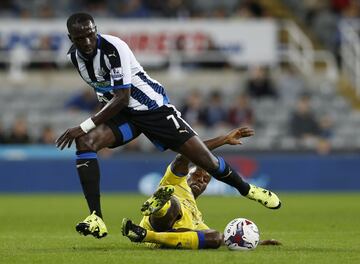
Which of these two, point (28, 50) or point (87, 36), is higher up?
point (28, 50)

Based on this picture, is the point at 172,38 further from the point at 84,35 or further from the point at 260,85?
the point at 84,35

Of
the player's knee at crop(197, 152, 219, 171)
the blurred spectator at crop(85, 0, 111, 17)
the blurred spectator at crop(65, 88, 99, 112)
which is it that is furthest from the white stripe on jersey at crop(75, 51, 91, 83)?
the blurred spectator at crop(85, 0, 111, 17)

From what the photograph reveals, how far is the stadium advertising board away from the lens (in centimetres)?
2478

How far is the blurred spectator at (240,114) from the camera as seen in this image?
22741 millimetres

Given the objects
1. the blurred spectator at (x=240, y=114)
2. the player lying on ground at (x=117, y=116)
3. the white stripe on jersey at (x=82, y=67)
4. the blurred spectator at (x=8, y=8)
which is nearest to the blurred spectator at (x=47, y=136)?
the blurred spectator at (x=240, y=114)

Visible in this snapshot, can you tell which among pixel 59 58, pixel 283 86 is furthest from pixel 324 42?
pixel 59 58

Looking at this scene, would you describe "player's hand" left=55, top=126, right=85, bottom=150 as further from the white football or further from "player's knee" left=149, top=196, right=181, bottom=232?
the white football

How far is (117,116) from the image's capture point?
35.0 ft

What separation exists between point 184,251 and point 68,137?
5.15 feet

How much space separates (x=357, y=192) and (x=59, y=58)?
7524 millimetres

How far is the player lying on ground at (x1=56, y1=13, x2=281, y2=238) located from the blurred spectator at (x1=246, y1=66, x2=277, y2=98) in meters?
13.3

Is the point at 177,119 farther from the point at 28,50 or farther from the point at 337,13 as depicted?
the point at 337,13

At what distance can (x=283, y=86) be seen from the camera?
981 inches

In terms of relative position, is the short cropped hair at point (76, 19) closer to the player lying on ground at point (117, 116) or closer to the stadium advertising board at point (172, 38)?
the player lying on ground at point (117, 116)
